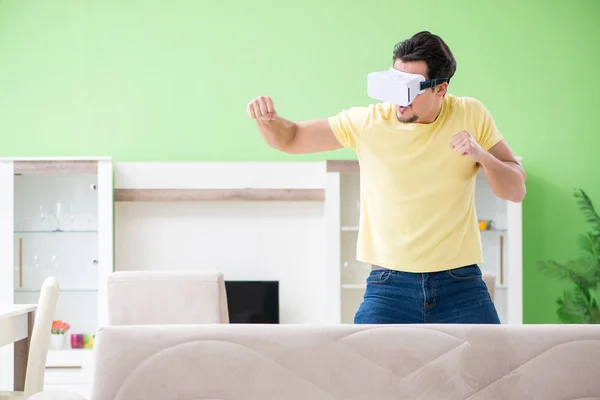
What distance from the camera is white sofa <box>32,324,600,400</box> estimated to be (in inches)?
54.0

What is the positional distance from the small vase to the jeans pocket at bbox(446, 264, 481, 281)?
3.45m

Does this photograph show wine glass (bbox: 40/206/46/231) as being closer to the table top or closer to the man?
the table top

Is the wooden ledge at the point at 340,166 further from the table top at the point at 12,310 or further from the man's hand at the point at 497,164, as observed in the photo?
the man's hand at the point at 497,164

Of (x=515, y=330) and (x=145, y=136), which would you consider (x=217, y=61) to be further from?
(x=515, y=330)

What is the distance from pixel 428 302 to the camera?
187cm

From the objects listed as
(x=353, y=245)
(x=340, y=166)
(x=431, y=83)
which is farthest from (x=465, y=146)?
(x=353, y=245)

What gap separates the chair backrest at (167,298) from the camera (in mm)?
2604

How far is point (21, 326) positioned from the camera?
3107 mm

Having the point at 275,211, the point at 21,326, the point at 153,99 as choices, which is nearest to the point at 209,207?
the point at 275,211

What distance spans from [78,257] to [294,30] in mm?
2000

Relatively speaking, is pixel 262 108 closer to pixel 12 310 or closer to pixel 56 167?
pixel 12 310

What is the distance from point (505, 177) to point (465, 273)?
259 mm

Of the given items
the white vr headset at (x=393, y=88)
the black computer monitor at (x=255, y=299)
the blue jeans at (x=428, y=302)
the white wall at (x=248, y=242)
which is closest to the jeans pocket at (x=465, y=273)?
the blue jeans at (x=428, y=302)

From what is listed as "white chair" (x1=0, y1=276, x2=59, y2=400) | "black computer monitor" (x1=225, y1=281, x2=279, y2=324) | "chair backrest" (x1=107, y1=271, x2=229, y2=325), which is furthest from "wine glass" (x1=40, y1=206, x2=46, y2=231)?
"chair backrest" (x1=107, y1=271, x2=229, y2=325)
